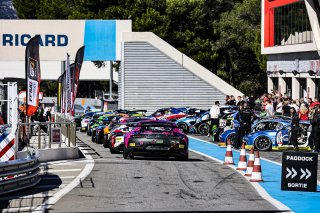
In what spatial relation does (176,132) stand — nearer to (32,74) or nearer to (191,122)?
(32,74)

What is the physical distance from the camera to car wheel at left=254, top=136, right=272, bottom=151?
31750mm

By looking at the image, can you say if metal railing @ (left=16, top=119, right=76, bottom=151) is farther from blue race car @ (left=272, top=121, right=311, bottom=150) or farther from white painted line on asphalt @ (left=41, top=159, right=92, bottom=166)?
blue race car @ (left=272, top=121, right=311, bottom=150)

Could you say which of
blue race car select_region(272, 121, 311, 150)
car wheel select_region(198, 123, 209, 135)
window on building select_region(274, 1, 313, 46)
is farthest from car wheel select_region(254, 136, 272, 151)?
window on building select_region(274, 1, 313, 46)

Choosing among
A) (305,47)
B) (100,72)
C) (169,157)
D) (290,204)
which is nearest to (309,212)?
(290,204)

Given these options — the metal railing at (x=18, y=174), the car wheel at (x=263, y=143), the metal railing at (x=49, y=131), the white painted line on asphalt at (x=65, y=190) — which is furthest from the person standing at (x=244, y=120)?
the metal railing at (x=18, y=174)

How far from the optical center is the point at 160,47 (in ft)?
209

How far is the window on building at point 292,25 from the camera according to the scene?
5546 cm

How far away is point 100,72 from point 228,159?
144ft

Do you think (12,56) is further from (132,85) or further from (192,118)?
(192,118)

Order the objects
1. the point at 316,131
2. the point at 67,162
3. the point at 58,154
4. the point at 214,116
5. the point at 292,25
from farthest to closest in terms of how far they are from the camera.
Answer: the point at 292,25
the point at 214,116
the point at 316,131
the point at 58,154
the point at 67,162

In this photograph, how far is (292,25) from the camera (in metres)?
59.0

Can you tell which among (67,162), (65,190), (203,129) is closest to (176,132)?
(67,162)

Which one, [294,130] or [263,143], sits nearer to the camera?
[294,130]

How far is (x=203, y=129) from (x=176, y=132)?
1842 cm
